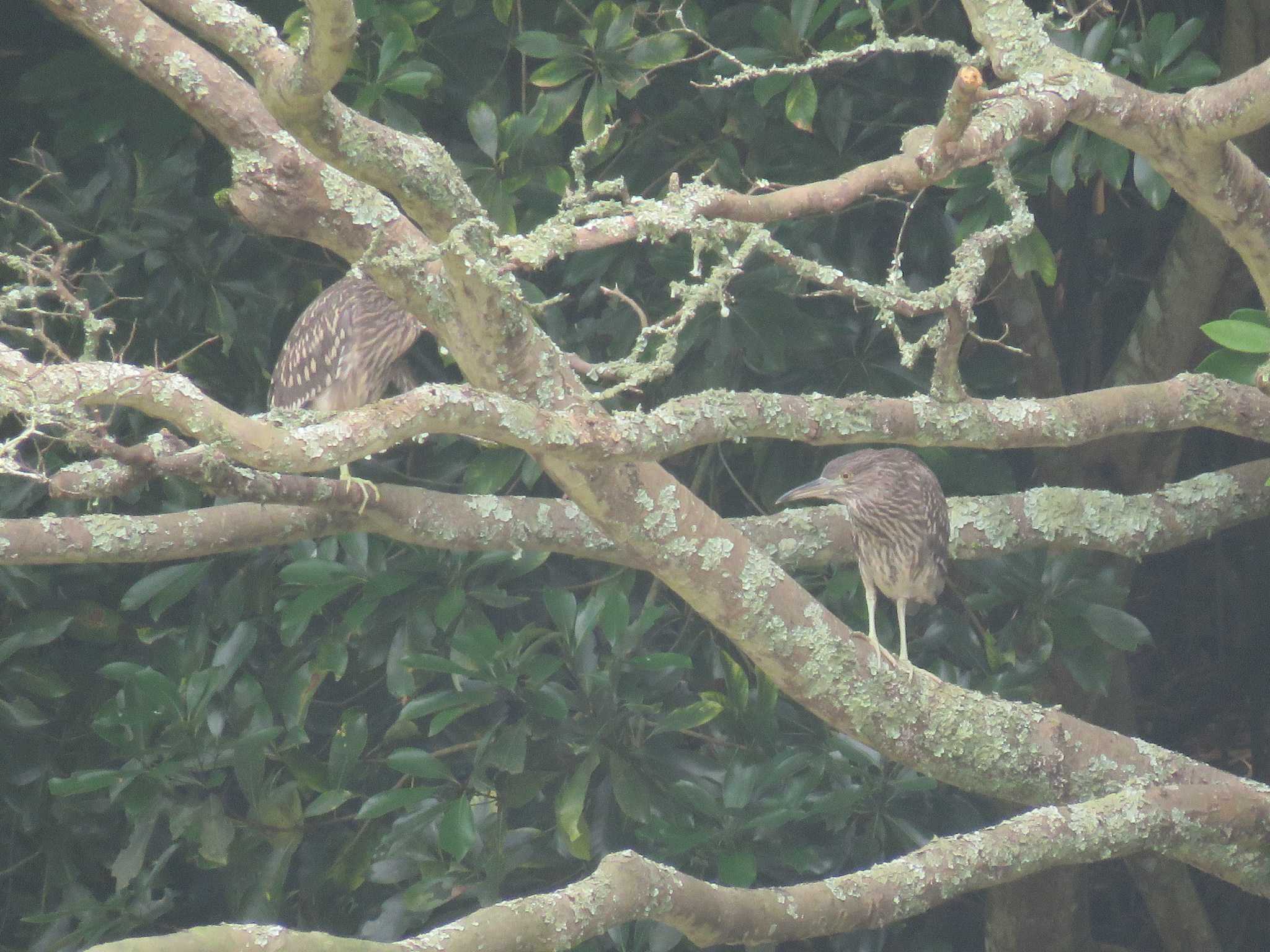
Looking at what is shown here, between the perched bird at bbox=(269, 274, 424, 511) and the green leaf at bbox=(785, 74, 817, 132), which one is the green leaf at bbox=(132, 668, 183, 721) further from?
the green leaf at bbox=(785, 74, 817, 132)

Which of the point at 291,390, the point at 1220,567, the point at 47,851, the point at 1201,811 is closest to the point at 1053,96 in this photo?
the point at 1201,811

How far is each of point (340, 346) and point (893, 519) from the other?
5.13 feet

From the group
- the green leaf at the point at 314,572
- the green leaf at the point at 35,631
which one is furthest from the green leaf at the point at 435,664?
the green leaf at the point at 35,631

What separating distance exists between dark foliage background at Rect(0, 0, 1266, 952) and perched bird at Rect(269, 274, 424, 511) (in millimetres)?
157

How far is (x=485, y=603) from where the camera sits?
354cm

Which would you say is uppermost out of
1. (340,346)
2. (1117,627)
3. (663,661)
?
(340,346)

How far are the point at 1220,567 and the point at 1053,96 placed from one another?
2.83 meters

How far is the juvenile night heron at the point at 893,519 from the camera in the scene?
343 centimetres

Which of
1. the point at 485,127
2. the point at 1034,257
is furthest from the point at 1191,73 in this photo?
the point at 485,127

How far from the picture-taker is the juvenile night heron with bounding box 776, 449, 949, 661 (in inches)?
135

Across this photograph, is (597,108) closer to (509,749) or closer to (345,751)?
(509,749)

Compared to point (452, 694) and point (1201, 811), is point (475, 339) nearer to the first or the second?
point (452, 694)

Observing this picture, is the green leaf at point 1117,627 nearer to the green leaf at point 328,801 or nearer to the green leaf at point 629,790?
the green leaf at point 629,790

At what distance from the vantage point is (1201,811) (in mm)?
2625
